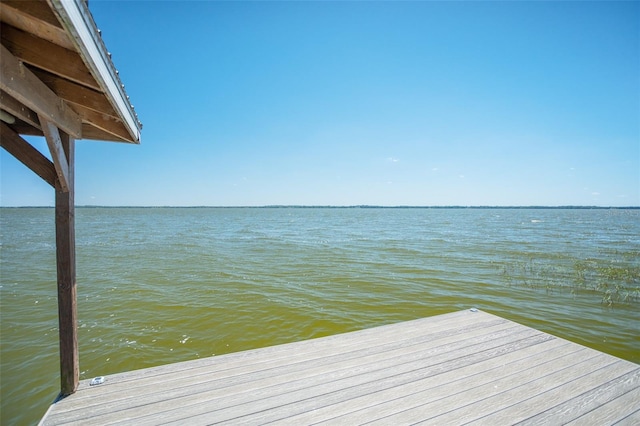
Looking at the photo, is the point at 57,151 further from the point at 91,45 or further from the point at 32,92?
the point at 91,45

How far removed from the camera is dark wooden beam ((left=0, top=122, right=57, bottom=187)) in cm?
279

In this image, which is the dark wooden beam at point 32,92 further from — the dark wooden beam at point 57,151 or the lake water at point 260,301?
the lake water at point 260,301

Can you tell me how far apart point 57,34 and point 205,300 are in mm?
8471

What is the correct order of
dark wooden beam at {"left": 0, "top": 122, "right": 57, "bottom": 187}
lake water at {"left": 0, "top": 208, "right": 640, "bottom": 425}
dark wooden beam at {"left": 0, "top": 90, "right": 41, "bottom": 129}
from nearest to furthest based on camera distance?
dark wooden beam at {"left": 0, "top": 90, "right": 41, "bottom": 129}, dark wooden beam at {"left": 0, "top": 122, "right": 57, "bottom": 187}, lake water at {"left": 0, "top": 208, "right": 640, "bottom": 425}

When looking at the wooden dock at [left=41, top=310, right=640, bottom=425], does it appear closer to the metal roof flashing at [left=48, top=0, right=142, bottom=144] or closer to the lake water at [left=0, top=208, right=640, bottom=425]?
the lake water at [left=0, top=208, right=640, bottom=425]

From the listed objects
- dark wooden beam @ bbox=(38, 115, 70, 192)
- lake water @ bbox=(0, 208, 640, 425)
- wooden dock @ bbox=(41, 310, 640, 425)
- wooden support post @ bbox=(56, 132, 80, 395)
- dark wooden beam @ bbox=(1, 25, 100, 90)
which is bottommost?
lake water @ bbox=(0, 208, 640, 425)

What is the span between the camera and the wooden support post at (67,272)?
313cm

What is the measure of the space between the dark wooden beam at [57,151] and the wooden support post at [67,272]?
1.8 inches

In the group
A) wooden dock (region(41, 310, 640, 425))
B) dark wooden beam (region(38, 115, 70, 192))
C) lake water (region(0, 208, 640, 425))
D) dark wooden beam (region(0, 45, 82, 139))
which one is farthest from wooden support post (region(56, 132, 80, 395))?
lake water (region(0, 208, 640, 425))

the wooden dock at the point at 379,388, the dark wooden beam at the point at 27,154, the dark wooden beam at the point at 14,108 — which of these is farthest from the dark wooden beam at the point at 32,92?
the wooden dock at the point at 379,388

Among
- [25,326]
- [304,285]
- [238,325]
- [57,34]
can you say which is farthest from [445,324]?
[25,326]

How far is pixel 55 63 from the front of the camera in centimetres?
197

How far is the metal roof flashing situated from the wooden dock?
273 cm

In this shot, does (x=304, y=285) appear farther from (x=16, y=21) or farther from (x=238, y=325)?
(x=16, y=21)
